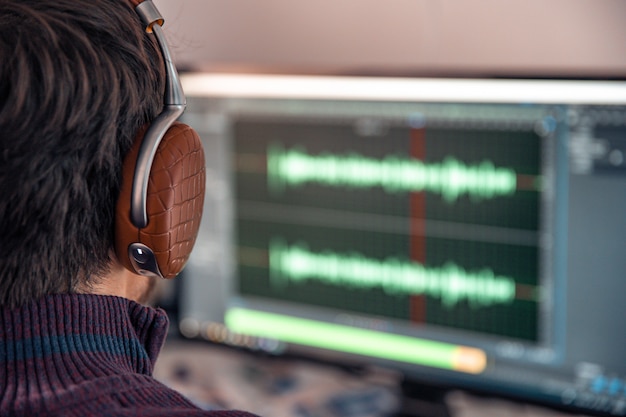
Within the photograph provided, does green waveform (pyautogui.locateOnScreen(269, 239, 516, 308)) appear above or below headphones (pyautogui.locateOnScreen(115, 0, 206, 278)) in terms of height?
below

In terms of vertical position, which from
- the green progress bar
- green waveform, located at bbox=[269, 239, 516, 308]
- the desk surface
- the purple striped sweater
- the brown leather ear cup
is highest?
the brown leather ear cup

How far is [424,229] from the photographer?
1096mm

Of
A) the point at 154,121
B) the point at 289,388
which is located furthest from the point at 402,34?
the point at 154,121

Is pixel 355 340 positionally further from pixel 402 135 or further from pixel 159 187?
pixel 159 187

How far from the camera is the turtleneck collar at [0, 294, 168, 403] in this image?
59 cm

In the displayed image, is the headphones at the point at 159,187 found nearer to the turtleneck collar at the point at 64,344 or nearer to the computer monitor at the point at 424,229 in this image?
the turtleneck collar at the point at 64,344

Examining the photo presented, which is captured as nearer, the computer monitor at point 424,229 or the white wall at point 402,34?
the computer monitor at point 424,229

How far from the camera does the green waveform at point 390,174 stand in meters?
1.04

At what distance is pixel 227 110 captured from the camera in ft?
3.95

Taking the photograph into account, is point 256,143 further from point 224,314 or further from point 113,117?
point 113,117

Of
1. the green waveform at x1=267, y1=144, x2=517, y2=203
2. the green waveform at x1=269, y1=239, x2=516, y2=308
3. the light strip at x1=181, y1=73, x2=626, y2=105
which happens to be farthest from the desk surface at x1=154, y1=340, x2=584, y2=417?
the light strip at x1=181, y1=73, x2=626, y2=105

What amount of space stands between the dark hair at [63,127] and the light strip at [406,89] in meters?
0.47

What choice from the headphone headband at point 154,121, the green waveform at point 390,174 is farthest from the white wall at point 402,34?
the headphone headband at point 154,121

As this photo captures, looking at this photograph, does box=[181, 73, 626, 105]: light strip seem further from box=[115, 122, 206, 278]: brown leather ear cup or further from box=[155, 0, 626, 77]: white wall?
box=[115, 122, 206, 278]: brown leather ear cup
